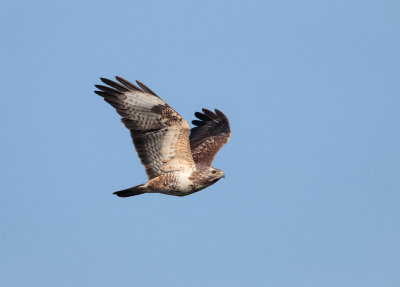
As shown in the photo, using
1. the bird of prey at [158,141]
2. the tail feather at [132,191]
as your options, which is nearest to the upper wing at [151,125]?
the bird of prey at [158,141]

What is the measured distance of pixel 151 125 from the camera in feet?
46.2

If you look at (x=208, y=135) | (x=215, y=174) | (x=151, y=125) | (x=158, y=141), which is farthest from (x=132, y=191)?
(x=208, y=135)

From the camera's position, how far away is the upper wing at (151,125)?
1379cm

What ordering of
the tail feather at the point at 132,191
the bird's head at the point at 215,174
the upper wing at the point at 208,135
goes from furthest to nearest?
the upper wing at the point at 208,135 < the tail feather at the point at 132,191 < the bird's head at the point at 215,174

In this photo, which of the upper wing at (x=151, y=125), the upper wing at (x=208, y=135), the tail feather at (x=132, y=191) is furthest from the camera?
the upper wing at (x=208, y=135)

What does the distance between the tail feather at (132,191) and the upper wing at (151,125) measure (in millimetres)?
292

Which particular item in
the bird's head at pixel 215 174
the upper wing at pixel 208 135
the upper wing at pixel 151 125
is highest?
the upper wing at pixel 208 135

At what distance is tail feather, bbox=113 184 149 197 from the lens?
14539mm

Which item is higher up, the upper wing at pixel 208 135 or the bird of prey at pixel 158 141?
the upper wing at pixel 208 135

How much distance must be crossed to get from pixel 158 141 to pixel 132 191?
1.29 m

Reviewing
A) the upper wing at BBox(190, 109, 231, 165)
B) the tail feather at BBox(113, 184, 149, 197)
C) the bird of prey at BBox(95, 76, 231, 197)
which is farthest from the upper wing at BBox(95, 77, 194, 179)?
the upper wing at BBox(190, 109, 231, 165)

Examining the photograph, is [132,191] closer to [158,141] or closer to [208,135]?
[158,141]

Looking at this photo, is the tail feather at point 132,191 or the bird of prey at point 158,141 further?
the tail feather at point 132,191

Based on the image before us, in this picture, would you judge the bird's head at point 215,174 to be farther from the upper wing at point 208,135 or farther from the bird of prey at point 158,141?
the upper wing at point 208,135
